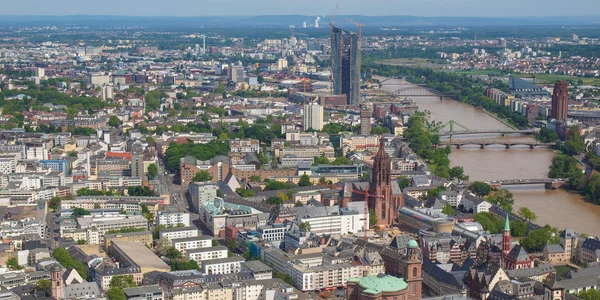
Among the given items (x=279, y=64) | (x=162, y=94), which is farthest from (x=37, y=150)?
(x=279, y=64)

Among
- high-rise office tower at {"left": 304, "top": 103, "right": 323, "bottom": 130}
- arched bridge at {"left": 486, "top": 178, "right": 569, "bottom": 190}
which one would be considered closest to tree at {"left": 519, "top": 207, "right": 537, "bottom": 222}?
arched bridge at {"left": 486, "top": 178, "right": 569, "bottom": 190}

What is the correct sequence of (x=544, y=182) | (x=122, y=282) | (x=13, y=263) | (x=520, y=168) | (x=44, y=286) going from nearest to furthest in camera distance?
(x=44, y=286) → (x=122, y=282) → (x=13, y=263) → (x=544, y=182) → (x=520, y=168)

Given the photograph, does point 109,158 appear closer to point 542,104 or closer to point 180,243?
point 180,243

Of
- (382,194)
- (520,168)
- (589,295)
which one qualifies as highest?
(382,194)

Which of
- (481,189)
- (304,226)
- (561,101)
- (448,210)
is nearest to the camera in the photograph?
(304,226)

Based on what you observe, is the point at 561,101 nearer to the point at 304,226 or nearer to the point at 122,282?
the point at 304,226

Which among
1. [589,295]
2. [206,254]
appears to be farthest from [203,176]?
[589,295]

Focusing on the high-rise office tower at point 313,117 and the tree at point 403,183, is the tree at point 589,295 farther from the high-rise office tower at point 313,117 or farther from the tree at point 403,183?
the high-rise office tower at point 313,117
